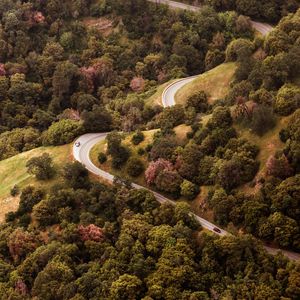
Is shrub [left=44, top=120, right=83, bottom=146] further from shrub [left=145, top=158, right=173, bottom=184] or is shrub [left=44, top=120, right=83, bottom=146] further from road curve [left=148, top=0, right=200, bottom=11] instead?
road curve [left=148, top=0, right=200, bottom=11]

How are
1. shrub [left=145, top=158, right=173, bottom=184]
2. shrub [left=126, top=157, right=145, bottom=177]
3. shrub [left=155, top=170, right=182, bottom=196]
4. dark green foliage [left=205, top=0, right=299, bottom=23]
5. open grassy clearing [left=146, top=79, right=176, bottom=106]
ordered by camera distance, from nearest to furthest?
shrub [left=155, top=170, right=182, bottom=196], shrub [left=145, top=158, right=173, bottom=184], shrub [left=126, top=157, right=145, bottom=177], open grassy clearing [left=146, top=79, right=176, bottom=106], dark green foliage [left=205, top=0, right=299, bottom=23]

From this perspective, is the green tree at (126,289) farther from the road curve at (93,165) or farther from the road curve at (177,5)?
the road curve at (177,5)

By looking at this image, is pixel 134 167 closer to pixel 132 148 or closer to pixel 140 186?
pixel 140 186

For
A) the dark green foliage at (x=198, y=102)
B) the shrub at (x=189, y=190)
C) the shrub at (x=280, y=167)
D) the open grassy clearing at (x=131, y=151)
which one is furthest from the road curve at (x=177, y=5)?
the shrub at (x=280, y=167)

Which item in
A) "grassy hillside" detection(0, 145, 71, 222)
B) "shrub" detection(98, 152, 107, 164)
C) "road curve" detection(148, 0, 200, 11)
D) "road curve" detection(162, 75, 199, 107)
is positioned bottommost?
"grassy hillside" detection(0, 145, 71, 222)

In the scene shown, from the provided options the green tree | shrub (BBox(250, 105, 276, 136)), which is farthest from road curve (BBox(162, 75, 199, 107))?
the green tree

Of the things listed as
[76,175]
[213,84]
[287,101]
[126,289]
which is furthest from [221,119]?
[126,289]
